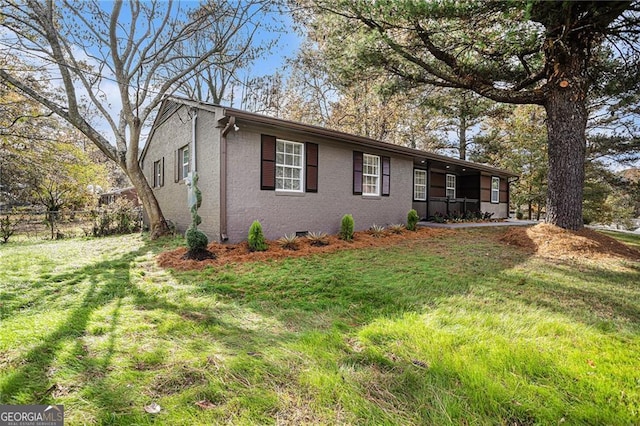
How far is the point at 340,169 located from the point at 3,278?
24.4ft

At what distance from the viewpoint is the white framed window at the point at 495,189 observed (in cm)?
1639

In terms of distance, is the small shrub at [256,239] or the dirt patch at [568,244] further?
the small shrub at [256,239]

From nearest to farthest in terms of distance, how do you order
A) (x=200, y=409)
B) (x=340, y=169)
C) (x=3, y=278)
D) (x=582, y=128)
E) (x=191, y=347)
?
(x=200, y=409) → (x=191, y=347) → (x=3, y=278) → (x=582, y=128) → (x=340, y=169)

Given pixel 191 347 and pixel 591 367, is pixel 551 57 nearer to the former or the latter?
pixel 591 367

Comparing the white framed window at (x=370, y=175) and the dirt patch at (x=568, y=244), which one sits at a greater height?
the white framed window at (x=370, y=175)

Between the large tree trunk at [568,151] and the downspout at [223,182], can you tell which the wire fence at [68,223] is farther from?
the large tree trunk at [568,151]

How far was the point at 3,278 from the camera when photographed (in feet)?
14.2

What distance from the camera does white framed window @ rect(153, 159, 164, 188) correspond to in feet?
38.9

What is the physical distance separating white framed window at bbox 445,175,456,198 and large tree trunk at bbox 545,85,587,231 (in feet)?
25.3

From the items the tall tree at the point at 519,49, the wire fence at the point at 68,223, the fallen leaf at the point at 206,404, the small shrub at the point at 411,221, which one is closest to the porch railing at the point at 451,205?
the small shrub at the point at 411,221

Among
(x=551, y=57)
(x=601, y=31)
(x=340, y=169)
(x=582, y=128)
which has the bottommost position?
(x=340, y=169)

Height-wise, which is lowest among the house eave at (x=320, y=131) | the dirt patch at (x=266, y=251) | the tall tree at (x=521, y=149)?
the dirt patch at (x=266, y=251)

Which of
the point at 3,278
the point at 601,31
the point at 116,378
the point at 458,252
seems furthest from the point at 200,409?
the point at 601,31

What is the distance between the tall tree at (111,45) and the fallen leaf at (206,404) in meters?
8.91
